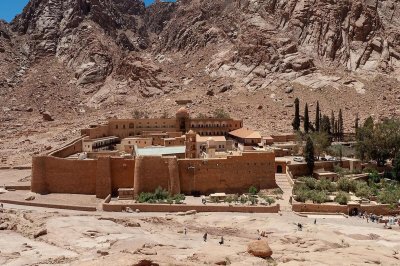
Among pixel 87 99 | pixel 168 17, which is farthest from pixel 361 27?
pixel 168 17

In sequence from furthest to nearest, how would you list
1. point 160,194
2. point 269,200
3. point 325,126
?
point 325,126
point 160,194
point 269,200

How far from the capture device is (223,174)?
1508 inches

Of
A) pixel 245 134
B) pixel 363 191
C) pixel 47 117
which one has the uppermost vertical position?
pixel 47 117

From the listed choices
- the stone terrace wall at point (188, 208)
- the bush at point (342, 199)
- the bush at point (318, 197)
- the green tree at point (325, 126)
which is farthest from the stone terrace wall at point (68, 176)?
the green tree at point (325, 126)

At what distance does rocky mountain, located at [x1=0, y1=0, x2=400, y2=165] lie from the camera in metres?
74.1

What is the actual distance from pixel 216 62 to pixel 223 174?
5423cm

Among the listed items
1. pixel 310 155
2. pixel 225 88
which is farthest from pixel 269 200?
pixel 225 88

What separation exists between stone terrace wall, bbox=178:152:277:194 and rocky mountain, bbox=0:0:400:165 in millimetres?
22187

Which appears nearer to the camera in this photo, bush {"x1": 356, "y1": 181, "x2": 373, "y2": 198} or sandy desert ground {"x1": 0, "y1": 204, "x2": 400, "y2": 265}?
sandy desert ground {"x1": 0, "y1": 204, "x2": 400, "y2": 265}

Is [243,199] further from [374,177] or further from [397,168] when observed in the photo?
[397,168]

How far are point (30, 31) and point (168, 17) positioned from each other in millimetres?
37609

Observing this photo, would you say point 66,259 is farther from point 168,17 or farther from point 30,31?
point 168,17

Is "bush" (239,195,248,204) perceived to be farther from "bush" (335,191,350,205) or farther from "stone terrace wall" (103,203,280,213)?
"bush" (335,191,350,205)

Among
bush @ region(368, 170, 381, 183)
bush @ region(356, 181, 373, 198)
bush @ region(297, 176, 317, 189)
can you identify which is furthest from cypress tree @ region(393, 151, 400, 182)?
bush @ region(297, 176, 317, 189)
